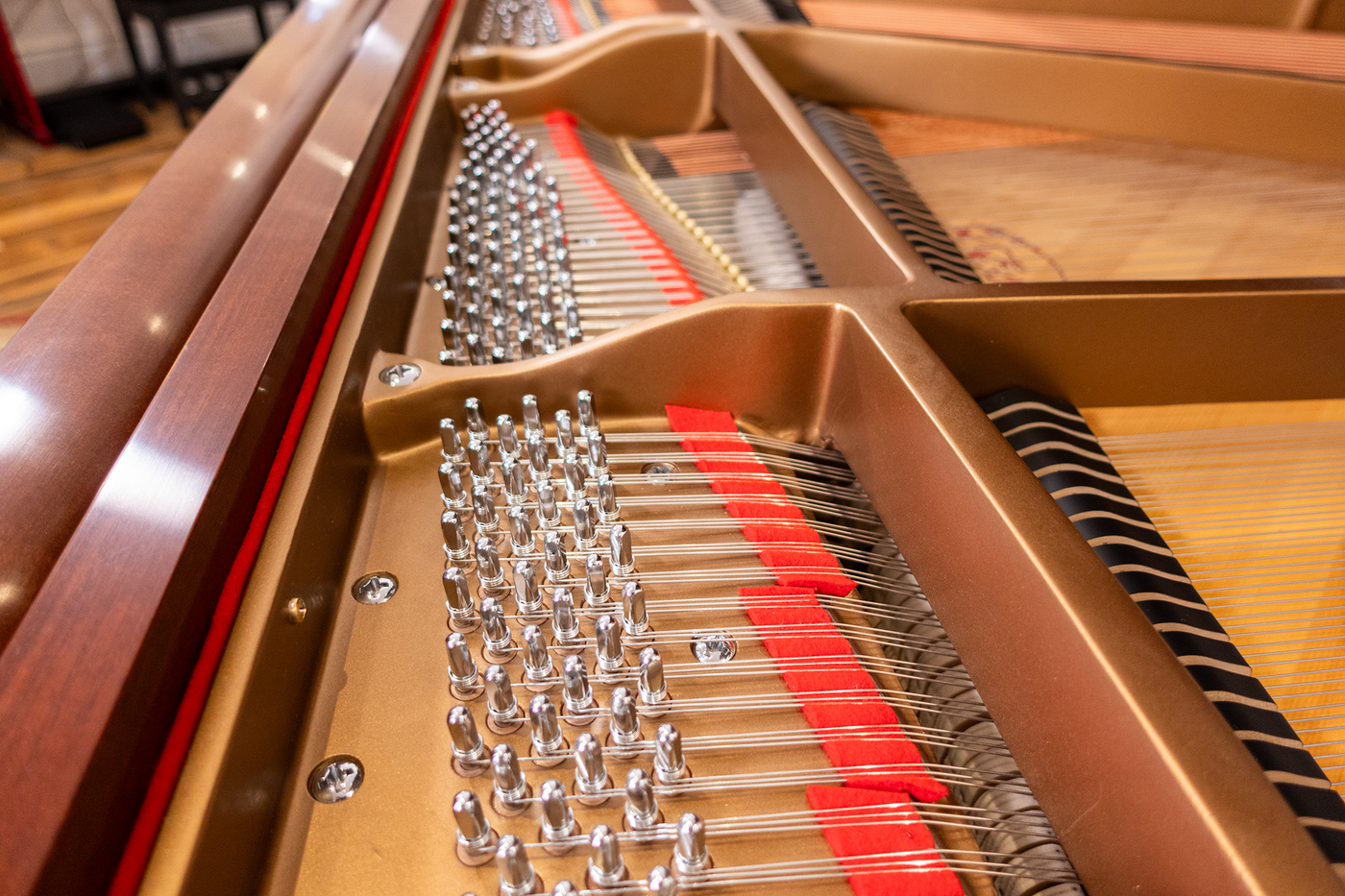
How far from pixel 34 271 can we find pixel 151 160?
2.02 meters

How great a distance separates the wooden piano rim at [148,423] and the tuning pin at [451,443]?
0.68 feet

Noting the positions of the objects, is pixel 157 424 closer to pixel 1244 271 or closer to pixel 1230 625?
pixel 1230 625

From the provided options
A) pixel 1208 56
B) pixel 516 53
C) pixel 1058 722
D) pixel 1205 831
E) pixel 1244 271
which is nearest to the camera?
pixel 1205 831

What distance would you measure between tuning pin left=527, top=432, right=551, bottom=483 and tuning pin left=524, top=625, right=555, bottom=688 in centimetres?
30

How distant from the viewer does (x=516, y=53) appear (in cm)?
270

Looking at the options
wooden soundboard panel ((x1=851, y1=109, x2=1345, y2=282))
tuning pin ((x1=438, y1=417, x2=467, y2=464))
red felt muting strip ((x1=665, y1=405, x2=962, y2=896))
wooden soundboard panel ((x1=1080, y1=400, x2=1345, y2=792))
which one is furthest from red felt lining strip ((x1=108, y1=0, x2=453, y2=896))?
wooden soundboard panel ((x1=851, y1=109, x2=1345, y2=282))

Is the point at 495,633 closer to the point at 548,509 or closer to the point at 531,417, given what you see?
the point at 548,509

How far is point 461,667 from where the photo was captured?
104 centimetres

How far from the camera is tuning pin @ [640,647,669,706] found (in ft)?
3.38

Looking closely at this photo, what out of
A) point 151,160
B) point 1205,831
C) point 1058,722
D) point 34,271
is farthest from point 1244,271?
point 151,160

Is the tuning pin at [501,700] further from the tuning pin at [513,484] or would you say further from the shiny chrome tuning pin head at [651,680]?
the tuning pin at [513,484]

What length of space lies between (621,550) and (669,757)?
0.31 meters

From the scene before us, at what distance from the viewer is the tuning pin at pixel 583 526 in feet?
4.06

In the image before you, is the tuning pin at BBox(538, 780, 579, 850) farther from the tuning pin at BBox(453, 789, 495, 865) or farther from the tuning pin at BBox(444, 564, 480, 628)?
the tuning pin at BBox(444, 564, 480, 628)
